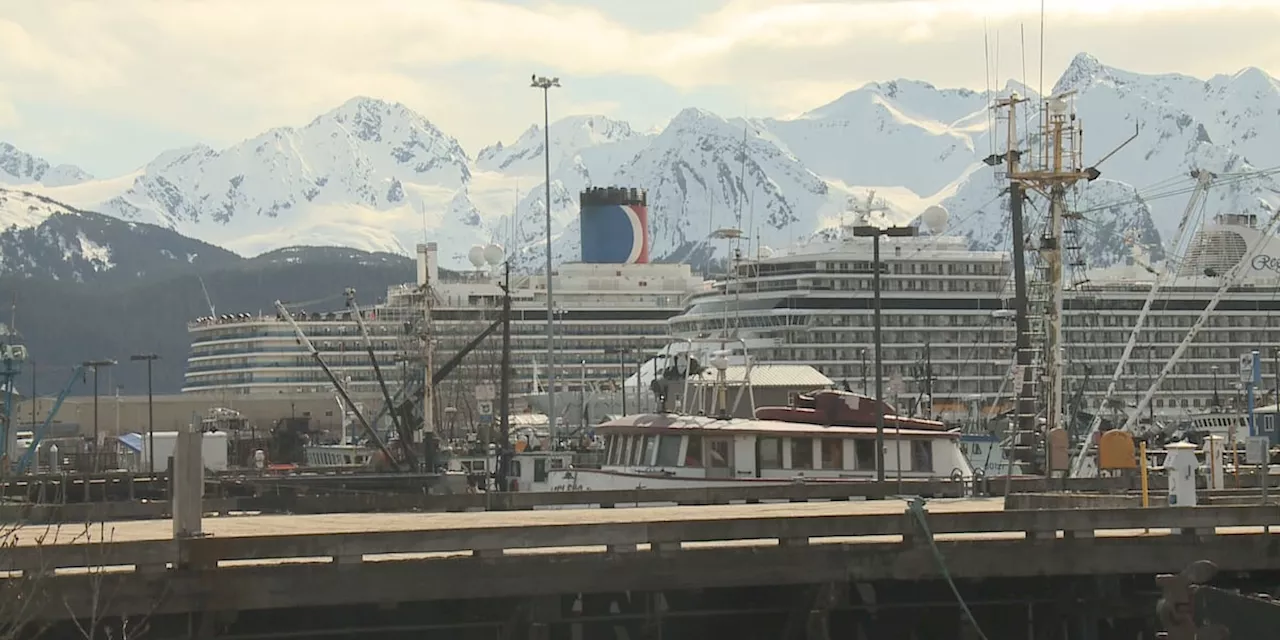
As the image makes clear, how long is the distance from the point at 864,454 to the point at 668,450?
164 inches

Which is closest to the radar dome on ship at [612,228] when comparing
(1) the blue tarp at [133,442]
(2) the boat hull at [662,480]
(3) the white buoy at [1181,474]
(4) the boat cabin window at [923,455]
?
(1) the blue tarp at [133,442]

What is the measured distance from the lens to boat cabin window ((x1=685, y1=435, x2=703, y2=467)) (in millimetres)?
43719

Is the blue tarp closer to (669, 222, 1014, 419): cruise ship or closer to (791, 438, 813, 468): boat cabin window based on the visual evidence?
(669, 222, 1014, 419): cruise ship

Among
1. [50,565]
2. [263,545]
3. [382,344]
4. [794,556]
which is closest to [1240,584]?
[794,556]

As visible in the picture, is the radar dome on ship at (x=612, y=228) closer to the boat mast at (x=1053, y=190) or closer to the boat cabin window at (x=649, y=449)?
the boat mast at (x=1053, y=190)

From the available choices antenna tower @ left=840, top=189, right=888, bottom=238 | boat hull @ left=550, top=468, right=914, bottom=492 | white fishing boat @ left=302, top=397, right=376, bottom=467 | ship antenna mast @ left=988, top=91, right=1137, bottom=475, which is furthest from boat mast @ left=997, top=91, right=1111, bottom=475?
antenna tower @ left=840, top=189, right=888, bottom=238

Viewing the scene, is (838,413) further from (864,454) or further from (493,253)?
(493,253)

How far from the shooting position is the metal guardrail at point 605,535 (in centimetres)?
2030

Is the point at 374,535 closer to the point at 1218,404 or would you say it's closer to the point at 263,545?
the point at 263,545

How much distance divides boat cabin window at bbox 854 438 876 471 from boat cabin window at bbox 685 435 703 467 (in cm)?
327

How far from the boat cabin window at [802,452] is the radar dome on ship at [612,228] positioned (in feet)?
473

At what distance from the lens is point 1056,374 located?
175 ft

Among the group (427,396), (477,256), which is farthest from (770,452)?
(477,256)

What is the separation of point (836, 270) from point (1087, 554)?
330ft
